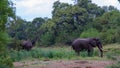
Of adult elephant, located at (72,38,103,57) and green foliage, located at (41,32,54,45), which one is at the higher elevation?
adult elephant, located at (72,38,103,57)

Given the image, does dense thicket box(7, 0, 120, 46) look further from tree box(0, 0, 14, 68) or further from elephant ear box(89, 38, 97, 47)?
tree box(0, 0, 14, 68)

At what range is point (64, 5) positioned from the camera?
4259 centimetres

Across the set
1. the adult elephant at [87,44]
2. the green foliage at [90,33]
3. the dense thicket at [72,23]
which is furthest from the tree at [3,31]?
the dense thicket at [72,23]

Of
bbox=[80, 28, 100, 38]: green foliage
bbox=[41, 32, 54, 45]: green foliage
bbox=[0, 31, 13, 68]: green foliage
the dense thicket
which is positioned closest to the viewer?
bbox=[0, 31, 13, 68]: green foliage

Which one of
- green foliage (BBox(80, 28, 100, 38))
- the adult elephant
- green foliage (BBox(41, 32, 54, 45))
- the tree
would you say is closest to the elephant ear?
the adult elephant

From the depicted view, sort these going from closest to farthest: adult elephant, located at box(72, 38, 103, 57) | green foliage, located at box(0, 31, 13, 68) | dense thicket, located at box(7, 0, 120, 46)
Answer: green foliage, located at box(0, 31, 13, 68), adult elephant, located at box(72, 38, 103, 57), dense thicket, located at box(7, 0, 120, 46)

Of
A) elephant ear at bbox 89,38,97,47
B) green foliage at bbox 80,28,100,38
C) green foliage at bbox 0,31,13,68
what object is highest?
green foliage at bbox 0,31,13,68

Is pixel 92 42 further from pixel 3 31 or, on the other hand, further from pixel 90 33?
pixel 90 33

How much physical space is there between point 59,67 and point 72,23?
2681 cm

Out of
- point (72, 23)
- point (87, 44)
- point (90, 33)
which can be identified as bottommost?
point (90, 33)

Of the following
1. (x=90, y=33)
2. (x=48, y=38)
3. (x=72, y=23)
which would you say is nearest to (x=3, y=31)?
(x=90, y=33)

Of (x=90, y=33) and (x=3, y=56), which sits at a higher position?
(x=3, y=56)

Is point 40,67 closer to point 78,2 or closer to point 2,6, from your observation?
point 2,6

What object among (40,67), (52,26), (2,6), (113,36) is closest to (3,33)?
(2,6)
